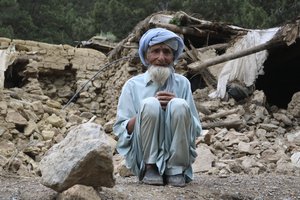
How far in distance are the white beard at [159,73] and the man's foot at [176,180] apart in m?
0.67

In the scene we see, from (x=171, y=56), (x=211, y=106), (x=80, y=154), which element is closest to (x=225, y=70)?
(x=211, y=106)

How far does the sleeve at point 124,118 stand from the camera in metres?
3.66

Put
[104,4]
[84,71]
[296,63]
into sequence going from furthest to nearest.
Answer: [104,4]
[84,71]
[296,63]

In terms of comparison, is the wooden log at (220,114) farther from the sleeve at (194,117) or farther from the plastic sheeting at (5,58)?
the sleeve at (194,117)

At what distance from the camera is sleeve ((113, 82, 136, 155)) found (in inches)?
144

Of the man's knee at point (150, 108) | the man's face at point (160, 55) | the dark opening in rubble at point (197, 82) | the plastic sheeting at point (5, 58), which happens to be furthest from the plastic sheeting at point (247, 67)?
the man's knee at point (150, 108)

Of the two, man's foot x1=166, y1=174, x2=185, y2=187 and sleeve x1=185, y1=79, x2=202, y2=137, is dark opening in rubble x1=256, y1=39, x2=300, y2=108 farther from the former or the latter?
man's foot x1=166, y1=174, x2=185, y2=187

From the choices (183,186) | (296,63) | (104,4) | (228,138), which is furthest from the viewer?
(104,4)

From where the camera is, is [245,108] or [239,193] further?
[245,108]

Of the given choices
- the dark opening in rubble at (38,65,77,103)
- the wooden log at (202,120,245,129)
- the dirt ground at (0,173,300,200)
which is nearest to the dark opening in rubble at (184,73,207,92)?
the wooden log at (202,120,245,129)

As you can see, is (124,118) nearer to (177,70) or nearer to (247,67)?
(247,67)

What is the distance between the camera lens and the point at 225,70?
923 cm

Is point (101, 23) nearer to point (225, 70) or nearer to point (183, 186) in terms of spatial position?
point (225, 70)

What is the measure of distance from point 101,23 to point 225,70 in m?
10.8
